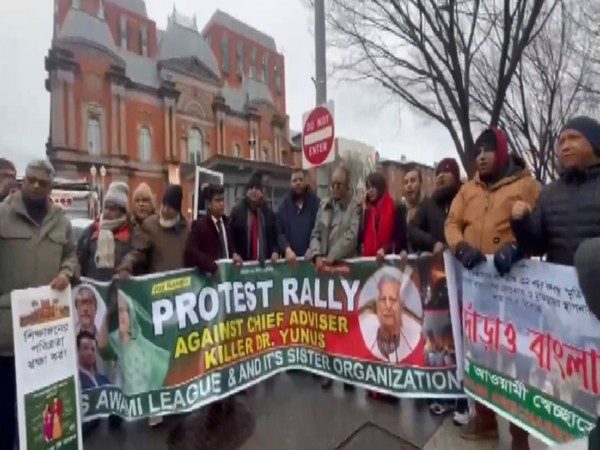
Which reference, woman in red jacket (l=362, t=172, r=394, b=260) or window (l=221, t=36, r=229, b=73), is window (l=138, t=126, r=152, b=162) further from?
woman in red jacket (l=362, t=172, r=394, b=260)

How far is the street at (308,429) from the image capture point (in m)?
3.97

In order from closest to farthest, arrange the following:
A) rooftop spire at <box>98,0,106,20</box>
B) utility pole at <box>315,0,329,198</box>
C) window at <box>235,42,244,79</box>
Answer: utility pole at <box>315,0,329,198</box>, rooftop spire at <box>98,0,106,20</box>, window at <box>235,42,244,79</box>

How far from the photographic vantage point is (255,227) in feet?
17.8

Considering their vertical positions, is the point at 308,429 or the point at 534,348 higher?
the point at 534,348

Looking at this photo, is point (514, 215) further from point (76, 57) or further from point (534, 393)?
point (76, 57)

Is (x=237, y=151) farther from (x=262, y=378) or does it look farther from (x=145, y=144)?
(x=262, y=378)

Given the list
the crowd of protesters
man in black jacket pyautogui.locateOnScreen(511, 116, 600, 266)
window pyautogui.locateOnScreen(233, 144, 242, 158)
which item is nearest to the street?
the crowd of protesters

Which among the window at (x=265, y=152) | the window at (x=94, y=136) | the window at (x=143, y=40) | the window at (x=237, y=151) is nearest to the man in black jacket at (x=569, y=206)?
the window at (x=94, y=136)

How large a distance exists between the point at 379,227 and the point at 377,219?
0.26 feet

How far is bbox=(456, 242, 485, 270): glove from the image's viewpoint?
3.55 meters

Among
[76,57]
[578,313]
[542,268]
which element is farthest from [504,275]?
[76,57]

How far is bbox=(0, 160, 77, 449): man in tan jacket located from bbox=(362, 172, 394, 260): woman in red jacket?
8.24ft

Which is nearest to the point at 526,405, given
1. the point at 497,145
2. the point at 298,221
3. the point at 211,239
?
the point at 497,145

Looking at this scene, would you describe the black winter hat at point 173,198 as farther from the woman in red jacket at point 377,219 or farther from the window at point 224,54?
the window at point 224,54
